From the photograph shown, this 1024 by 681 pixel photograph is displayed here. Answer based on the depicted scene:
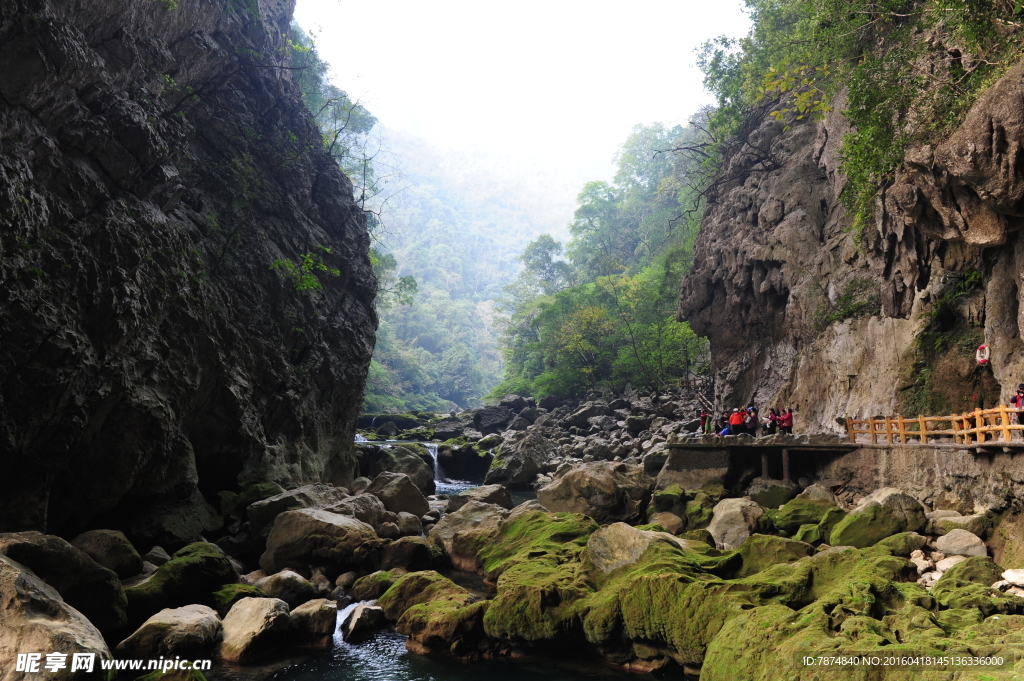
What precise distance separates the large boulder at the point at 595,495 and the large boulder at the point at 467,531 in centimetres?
200

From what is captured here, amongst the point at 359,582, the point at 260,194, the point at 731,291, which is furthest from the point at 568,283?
the point at 359,582

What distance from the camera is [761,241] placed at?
2509 centimetres

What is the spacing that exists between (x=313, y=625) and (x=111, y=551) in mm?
3462

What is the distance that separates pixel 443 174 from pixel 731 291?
574ft

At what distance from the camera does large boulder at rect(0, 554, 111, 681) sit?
5898 millimetres

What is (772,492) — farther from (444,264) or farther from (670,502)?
(444,264)

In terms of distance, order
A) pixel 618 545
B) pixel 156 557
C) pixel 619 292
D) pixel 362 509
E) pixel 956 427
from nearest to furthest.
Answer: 1. pixel 618 545
2. pixel 156 557
3. pixel 956 427
4. pixel 362 509
5. pixel 619 292

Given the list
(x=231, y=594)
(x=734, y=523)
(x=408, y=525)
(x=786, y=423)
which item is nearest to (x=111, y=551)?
(x=231, y=594)

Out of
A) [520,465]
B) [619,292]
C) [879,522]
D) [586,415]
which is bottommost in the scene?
[879,522]

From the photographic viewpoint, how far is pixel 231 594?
9.41 meters

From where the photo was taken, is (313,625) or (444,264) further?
(444,264)

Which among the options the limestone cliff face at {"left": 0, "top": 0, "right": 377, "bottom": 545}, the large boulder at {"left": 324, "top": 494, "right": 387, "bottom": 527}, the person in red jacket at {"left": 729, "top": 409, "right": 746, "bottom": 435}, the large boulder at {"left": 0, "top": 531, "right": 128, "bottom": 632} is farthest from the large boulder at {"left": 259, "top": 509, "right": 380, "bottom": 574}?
the person in red jacket at {"left": 729, "top": 409, "right": 746, "bottom": 435}

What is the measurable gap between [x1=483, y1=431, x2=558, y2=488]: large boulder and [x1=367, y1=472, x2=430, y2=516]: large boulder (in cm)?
674

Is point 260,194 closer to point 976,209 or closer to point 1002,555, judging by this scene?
point 976,209
